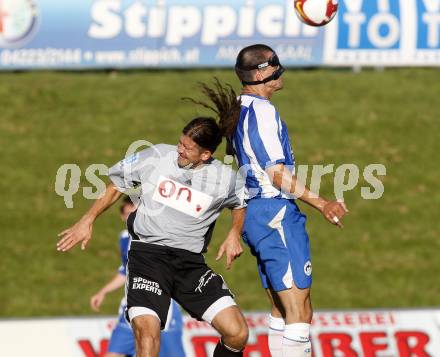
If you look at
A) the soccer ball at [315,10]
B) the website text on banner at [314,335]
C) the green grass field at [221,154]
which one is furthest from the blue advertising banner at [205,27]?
the soccer ball at [315,10]

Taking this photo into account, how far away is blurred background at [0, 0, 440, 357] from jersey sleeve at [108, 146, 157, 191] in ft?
25.1

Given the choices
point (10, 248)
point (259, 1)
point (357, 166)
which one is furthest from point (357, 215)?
point (10, 248)

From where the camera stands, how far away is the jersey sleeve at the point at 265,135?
8422 millimetres

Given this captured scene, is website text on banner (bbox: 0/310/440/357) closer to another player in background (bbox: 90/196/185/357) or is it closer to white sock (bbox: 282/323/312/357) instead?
another player in background (bbox: 90/196/185/357)

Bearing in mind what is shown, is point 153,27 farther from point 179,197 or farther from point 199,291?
point 199,291

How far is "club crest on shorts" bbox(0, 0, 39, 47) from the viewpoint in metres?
19.2

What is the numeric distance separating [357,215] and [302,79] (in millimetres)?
3734

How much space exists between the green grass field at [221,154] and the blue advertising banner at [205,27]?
1.04 metres

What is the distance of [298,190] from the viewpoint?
27.2 feet

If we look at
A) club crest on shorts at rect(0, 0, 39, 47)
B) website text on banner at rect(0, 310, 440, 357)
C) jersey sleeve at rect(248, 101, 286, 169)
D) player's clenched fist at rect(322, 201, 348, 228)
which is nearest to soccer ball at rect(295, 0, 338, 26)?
jersey sleeve at rect(248, 101, 286, 169)

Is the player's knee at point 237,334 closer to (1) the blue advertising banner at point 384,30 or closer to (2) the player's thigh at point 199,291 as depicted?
(2) the player's thigh at point 199,291

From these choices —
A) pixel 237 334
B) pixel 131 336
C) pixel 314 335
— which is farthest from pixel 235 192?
pixel 314 335

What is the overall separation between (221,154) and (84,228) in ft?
35.5

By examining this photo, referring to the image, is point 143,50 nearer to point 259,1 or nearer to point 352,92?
point 259,1
